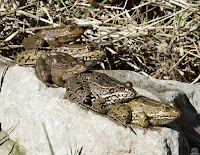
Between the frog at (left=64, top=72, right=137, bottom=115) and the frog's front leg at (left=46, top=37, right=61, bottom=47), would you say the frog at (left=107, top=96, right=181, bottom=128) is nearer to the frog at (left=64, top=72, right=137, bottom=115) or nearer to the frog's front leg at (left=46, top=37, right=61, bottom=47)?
the frog at (left=64, top=72, right=137, bottom=115)

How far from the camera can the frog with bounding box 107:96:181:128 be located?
2.76 m

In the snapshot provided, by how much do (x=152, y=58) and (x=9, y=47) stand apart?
260 cm

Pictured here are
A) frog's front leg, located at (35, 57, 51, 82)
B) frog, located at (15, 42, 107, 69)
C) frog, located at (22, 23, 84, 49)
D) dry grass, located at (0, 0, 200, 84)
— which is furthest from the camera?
dry grass, located at (0, 0, 200, 84)


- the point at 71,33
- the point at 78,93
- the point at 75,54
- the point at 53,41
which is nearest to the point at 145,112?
the point at 78,93

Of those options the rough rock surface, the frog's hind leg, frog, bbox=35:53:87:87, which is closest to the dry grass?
the rough rock surface

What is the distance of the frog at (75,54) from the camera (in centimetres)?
397

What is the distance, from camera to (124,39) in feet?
16.4

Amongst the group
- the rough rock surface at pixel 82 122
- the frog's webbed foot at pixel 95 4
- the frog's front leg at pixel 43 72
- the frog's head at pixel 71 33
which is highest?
the frog's webbed foot at pixel 95 4

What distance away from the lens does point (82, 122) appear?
2812 mm

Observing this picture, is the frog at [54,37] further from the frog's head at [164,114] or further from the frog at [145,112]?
the frog's head at [164,114]

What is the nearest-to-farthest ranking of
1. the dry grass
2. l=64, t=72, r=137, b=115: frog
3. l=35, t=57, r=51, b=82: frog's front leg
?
l=64, t=72, r=137, b=115: frog < l=35, t=57, r=51, b=82: frog's front leg < the dry grass

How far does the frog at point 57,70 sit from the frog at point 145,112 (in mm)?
755

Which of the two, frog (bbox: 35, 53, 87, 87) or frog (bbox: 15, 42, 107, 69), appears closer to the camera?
frog (bbox: 35, 53, 87, 87)

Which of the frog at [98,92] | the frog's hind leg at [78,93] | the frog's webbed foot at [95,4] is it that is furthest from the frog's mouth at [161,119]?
the frog's webbed foot at [95,4]
